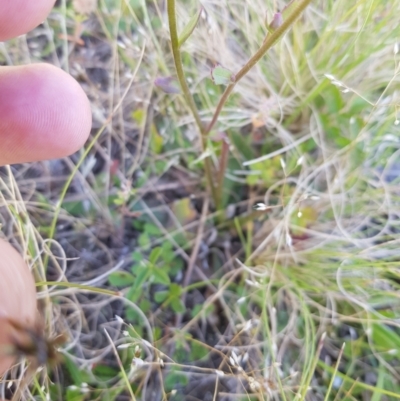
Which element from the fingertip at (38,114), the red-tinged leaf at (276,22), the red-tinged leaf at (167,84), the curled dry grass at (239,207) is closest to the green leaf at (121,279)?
the curled dry grass at (239,207)

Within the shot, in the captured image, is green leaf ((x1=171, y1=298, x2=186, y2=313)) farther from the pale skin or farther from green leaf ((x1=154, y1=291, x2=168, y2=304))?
the pale skin

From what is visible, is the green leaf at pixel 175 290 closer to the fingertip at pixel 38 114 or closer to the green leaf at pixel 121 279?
the green leaf at pixel 121 279

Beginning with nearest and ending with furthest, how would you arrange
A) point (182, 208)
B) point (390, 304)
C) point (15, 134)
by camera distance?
1. point (15, 134)
2. point (390, 304)
3. point (182, 208)

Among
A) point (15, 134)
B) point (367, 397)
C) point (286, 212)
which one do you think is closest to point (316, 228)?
point (286, 212)

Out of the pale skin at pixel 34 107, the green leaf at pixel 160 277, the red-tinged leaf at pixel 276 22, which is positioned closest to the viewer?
the red-tinged leaf at pixel 276 22

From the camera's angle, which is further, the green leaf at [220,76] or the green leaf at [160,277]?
the green leaf at [160,277]

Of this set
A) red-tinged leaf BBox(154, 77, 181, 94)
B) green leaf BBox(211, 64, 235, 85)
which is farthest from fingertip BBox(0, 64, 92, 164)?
green leaf BBox(211, 64, 235, 85)

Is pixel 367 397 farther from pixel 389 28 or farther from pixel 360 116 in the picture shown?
pixel 389 28
